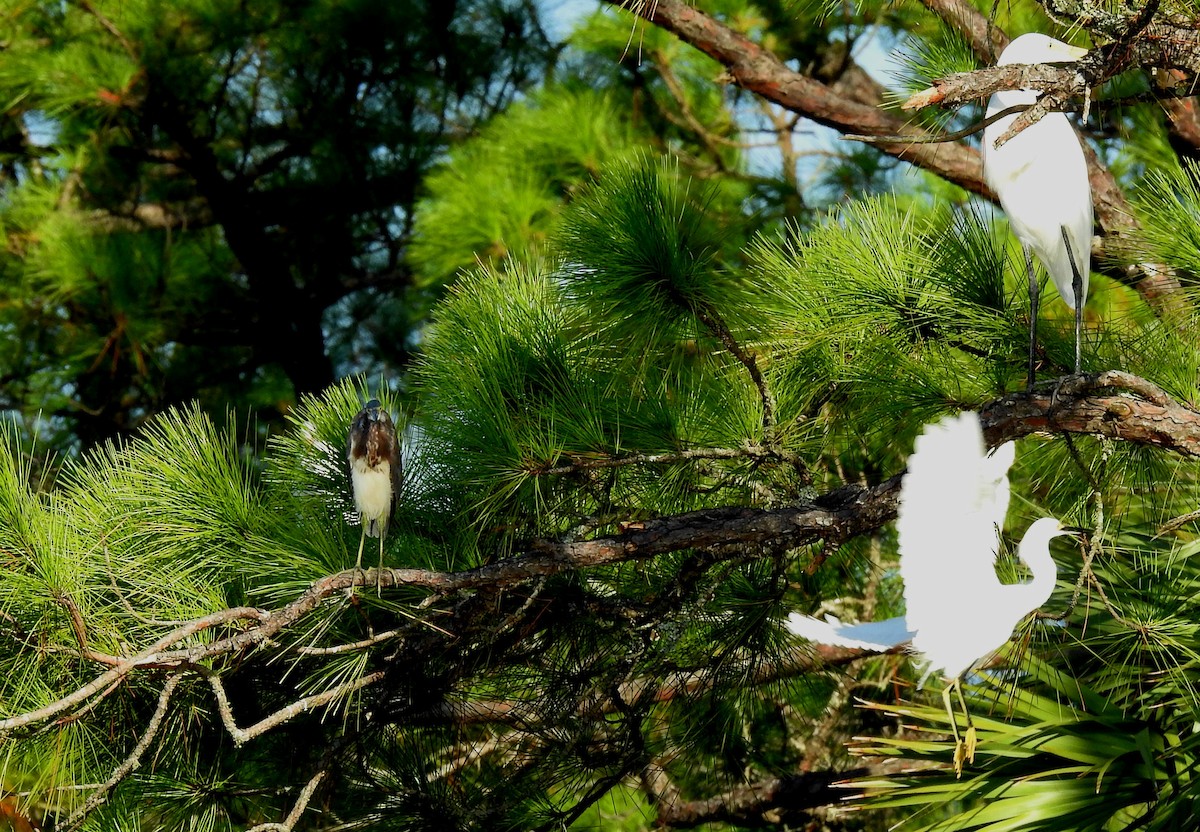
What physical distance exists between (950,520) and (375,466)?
651mm

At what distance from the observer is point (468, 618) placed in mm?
1234

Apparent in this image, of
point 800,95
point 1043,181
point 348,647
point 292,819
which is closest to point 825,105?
point 800,95

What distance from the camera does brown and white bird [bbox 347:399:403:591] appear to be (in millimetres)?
1381

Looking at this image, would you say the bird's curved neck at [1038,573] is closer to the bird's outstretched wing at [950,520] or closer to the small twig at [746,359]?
the bird's outstretched wing at [950,520]

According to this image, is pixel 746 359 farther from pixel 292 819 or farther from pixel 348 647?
pixel 292 819

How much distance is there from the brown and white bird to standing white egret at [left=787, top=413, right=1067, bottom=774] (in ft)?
1.94

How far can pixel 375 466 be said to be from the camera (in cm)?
138

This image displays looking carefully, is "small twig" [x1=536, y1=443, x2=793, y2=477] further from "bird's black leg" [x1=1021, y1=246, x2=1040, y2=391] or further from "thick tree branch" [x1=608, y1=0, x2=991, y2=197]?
"thick tree branch" [x1=608, y1=0, x2=991, y2=197]

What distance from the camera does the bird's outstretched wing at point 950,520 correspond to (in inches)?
38.2

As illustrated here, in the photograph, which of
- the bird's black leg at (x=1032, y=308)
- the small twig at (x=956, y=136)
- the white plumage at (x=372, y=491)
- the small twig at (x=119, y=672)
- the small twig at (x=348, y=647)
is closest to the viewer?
the small twig at (x=956, y=136)

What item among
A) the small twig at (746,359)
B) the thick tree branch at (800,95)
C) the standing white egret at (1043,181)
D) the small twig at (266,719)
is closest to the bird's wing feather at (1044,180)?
the standing white egret at (1043,181)

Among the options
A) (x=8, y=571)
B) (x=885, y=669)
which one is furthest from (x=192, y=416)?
(x=885, y=669)

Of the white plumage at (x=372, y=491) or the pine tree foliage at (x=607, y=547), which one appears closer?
the pine tree foliage at (x=607, y=547)

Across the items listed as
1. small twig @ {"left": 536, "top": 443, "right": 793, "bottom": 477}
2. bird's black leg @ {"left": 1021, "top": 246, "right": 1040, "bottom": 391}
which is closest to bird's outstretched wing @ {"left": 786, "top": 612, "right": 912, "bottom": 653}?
small twig @ {"left": 536, "top": 443, "right": 793, "bottom": 477}
